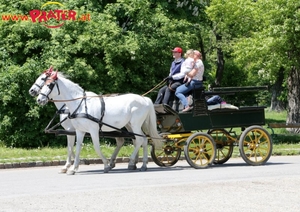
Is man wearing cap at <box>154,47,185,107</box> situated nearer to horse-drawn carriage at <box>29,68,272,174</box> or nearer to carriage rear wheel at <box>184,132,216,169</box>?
horse-drawn carriage at <box>29,68,272,174</box>

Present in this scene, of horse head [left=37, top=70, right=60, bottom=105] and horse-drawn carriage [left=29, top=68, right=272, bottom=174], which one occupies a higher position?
horse head [left=37, top=70, right=60, bottom=105]

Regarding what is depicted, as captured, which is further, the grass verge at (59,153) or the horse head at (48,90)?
the grass verge at (59,153)

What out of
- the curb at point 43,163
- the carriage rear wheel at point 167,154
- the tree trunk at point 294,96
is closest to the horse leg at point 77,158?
the carriage rear wheel at point 167,154

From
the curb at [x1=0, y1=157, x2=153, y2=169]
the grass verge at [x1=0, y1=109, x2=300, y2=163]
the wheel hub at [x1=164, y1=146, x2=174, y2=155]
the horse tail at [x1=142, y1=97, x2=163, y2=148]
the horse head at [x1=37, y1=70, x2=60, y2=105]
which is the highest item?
the horse head at [x1=37, y1=70, x2=60, y2=105]

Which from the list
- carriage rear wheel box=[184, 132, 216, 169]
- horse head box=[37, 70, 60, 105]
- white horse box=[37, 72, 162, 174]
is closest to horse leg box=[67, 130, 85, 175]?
white horse box=[37, 72, 162, 174]

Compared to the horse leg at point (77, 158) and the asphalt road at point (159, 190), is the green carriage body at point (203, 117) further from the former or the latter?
the horse leg at point (77, 158)

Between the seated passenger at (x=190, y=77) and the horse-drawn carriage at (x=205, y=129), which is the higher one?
the seated passenger at (x=190, y=77)

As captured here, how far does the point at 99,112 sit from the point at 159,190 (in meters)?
4.40

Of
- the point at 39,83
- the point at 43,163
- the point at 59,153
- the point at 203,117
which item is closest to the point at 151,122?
the point at 203,117

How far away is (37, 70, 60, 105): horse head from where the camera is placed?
16727 millimetres

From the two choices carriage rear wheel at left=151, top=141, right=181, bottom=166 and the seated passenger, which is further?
carriage rear wheel at left=151, top=141, right=181, bottom=166

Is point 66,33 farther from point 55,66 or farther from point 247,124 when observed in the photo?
point 247,124

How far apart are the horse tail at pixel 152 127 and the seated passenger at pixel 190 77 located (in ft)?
2.31

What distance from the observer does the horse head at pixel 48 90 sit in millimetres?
16727
